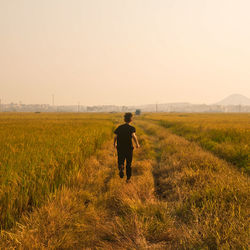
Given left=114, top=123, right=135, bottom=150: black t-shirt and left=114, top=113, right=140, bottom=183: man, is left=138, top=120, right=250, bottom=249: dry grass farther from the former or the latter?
left=114, top=123, right=135, bottom=150: black t-shirt

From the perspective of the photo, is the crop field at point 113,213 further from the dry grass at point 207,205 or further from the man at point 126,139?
the man at point 126,139

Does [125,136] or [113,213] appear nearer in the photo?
[113,213]

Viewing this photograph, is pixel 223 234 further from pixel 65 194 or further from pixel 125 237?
pixel 65 194

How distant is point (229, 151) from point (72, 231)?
7890 millimetres

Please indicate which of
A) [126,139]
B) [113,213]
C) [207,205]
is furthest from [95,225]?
[126,139]

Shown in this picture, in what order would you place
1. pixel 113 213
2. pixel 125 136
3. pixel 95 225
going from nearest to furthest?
pixel 95 225 < pixel 113 213 < pixel 125 136

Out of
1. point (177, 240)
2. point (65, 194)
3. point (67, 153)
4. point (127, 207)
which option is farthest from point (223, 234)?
point (67, 153)

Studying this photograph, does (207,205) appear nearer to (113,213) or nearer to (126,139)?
(113,213)

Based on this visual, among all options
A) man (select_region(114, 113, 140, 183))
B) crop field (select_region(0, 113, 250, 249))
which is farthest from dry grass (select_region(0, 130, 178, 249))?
man (select_region(114, 113, 140, 183))

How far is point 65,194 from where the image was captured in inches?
144

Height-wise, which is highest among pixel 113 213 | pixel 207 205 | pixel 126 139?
pixel 126 139

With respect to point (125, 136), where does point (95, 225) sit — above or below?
below

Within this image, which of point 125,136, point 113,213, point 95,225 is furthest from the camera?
point 125,136

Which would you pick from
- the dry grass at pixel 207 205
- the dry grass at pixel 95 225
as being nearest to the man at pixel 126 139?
the dry grass at pixel 95 225
